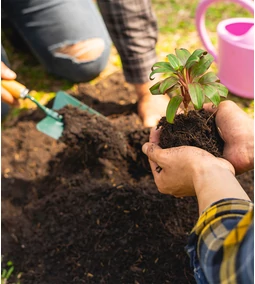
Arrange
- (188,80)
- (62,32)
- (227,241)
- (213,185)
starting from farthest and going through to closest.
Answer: (62,32), (188,80), (213,185), (227,241)

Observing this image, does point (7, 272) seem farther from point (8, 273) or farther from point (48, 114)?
point (48, 114)

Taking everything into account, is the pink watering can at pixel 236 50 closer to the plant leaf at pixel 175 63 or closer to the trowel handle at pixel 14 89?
the plant leaf at pixel 175 63

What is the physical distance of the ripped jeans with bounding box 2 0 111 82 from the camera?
2.49m

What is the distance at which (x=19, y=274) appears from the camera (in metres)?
1.66

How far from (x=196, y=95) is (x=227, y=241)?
0.48 metres

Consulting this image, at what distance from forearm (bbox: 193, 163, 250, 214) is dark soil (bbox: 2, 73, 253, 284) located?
1.77 ft

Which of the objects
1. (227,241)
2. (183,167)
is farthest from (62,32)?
(227,241)

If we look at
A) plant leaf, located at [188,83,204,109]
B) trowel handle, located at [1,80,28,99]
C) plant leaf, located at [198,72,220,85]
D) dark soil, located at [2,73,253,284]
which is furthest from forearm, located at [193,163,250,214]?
trowel handle, located at [1,80,28,99]

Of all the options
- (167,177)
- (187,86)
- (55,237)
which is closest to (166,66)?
(187,86)

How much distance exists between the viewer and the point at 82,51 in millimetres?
2527

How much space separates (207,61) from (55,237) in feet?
3.22

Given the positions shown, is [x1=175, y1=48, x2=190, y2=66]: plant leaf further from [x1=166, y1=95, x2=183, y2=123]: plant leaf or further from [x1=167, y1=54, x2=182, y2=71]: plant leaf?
[x1=166, y1=95, x2=183, y2=123]: plant leaf

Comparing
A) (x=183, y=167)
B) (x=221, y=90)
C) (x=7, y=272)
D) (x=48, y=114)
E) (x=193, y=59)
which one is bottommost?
(x=7, y=272)

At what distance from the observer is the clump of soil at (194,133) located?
1.34m
